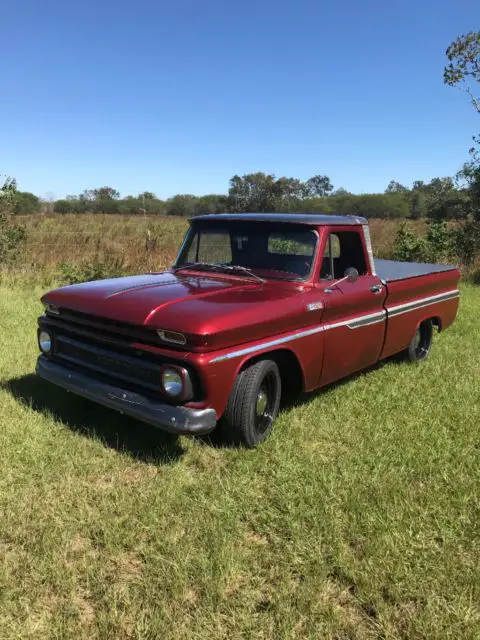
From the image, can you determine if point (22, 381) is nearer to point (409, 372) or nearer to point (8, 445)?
point (8, 445)

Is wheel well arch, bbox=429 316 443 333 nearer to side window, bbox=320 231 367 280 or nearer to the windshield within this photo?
side window, bbox=320 231 367 280

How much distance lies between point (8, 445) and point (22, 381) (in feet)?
4.61

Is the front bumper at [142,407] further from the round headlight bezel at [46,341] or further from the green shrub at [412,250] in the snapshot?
the green shrub at [412,250]

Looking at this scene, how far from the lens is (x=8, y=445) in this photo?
3717mm

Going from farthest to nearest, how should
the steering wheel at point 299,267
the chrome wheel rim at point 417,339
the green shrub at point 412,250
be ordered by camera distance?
the green shrub at point 412,250
the chrome wheel rim at point 417,339
the steering wheel at point 299,267

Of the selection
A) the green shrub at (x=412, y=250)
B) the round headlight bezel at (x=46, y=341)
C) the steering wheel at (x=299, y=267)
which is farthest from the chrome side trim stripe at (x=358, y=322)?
the green shrub at (x=412, y=250)

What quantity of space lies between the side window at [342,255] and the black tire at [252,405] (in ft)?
3.63

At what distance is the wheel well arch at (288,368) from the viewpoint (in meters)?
3.91

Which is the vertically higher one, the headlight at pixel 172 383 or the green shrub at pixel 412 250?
the green shrub at pixel 412 250

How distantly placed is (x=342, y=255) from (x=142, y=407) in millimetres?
2497

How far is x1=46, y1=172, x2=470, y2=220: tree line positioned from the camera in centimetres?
1931

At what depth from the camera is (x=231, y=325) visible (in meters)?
3.35

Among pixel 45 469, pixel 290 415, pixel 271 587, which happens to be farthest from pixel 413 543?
pixel 45 469

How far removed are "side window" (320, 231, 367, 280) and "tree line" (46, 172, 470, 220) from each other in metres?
12.2
